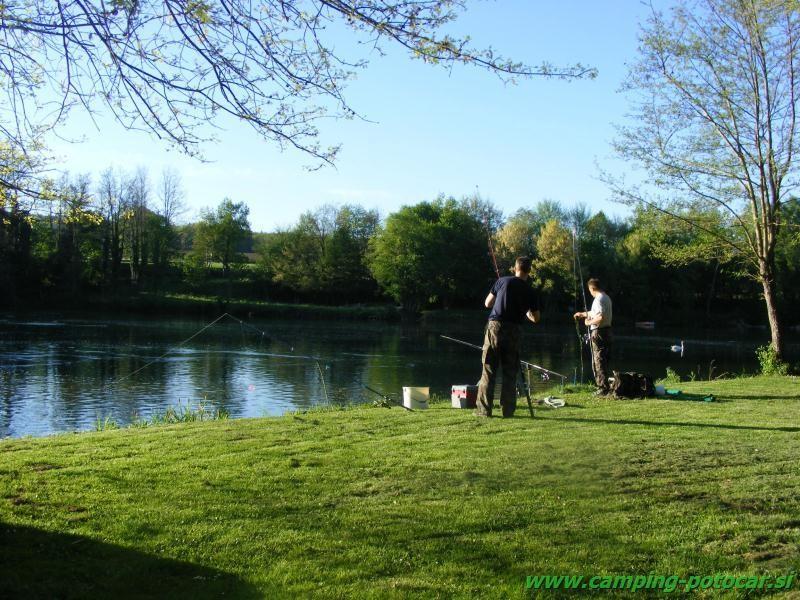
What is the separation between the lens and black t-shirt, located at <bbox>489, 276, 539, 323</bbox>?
859 cm

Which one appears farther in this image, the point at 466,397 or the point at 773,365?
the point at 773,365

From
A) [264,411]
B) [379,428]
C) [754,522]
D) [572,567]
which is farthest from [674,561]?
[264,411]

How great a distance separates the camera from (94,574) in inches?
154

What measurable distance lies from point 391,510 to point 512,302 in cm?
413

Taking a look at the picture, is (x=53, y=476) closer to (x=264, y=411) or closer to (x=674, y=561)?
(x=674, y=561)

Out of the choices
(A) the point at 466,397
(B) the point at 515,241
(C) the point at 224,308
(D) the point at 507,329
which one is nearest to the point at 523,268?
(D) the point at 507,329

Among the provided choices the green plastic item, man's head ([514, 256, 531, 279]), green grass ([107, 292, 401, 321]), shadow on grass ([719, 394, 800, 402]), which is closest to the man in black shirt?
man's head ([514, 256, 531, 279])

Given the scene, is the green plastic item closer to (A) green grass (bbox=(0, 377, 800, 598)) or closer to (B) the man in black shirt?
(A) green grass (bbox=(0, 377, 800, 598))

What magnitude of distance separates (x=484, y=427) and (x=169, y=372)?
19.5m

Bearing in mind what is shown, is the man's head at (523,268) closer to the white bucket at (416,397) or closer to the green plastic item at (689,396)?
the white bucket at (416,397)

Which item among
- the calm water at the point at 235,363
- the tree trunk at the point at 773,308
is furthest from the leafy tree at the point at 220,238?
the tree trunk at the point at 773,308

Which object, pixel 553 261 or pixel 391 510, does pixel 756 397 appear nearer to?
pixel 391 510

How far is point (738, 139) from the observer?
16.3m

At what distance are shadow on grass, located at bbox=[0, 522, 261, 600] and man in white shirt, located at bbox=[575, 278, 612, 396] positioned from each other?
344 inches
